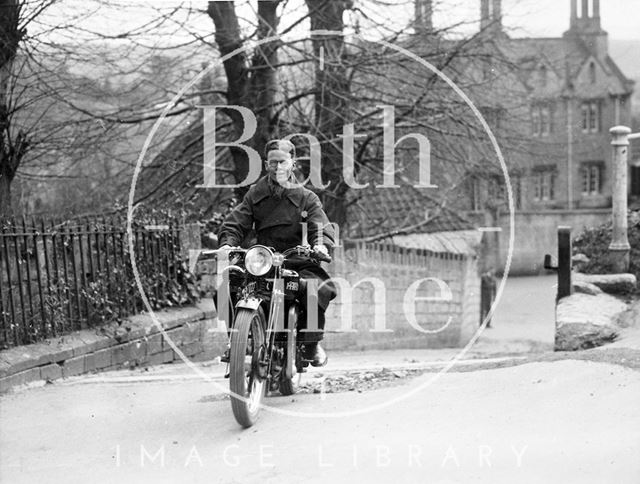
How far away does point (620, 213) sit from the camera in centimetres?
1024

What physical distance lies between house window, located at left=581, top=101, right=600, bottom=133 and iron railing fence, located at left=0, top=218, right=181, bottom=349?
167ft

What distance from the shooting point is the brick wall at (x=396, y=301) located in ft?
45.1

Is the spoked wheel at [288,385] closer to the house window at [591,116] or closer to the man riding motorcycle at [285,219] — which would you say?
the man riding motorcycle at [285,219]

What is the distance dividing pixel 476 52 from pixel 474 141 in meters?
1.40

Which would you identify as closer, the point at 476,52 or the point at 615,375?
the point at 615,375

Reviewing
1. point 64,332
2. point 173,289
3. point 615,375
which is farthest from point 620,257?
point 64,332

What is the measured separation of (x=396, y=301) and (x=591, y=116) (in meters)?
46.5

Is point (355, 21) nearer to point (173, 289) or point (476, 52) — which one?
point (476, 52)

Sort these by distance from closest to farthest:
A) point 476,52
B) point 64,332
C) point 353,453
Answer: point 353,453 < point 64,332 < point 476,52

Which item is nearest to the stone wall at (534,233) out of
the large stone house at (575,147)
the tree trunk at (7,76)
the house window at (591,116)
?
the large stone house at (575,147)

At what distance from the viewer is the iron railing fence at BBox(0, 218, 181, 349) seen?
27.4 ft

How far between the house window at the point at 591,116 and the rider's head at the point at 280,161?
54178 mm

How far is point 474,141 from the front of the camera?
15.1 metres

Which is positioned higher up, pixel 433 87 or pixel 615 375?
pixel 433 87
